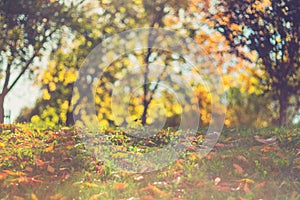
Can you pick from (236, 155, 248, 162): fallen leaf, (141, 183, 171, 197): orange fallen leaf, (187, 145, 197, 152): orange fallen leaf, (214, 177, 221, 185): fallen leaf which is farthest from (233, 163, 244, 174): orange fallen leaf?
(141, 183, 171, 197): orange fallen leaf

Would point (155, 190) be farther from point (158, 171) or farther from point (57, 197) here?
point (57, 197)

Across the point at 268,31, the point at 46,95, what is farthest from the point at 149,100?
the point at 268,31

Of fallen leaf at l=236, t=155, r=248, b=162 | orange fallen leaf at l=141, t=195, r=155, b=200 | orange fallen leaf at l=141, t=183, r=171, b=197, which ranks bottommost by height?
orange fallen leaf at l=141, t=195, r=155, b=200

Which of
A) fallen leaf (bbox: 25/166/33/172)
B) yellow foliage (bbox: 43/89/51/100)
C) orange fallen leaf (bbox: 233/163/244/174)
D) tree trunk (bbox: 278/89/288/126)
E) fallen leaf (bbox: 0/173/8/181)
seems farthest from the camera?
yellow foliage (bbox: 43/89/51/100)

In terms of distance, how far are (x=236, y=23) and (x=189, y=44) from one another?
164cm

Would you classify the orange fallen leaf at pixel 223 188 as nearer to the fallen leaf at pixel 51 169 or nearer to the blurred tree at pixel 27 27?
the fallen leaf at pixel 51 169

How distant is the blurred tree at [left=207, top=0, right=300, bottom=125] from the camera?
9070 mm

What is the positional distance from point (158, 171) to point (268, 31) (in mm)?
3966

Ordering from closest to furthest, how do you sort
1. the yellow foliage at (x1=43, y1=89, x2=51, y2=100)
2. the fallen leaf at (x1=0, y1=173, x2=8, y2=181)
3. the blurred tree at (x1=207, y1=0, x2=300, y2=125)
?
the fallen leaf at (x1=0, y1=173, x2=8, y2=181) < the blurred tree at (x1=207, y1=0, x2=300, y2=125) < the yellow foliage at (x1=43, y1=89, x2=51, y2=100)

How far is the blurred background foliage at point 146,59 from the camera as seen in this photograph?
9602 millimetres

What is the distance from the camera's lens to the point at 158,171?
20.8 ft

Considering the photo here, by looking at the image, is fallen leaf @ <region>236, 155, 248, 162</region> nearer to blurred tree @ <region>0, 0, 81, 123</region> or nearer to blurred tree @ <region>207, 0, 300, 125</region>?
blurred tree @ <region>207, 0, 300, 125</region>

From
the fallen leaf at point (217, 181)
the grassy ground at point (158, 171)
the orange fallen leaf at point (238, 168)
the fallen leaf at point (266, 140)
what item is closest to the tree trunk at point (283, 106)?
the grassy ground at point (158, 171)

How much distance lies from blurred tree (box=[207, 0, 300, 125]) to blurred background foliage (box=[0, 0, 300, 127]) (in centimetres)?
2
